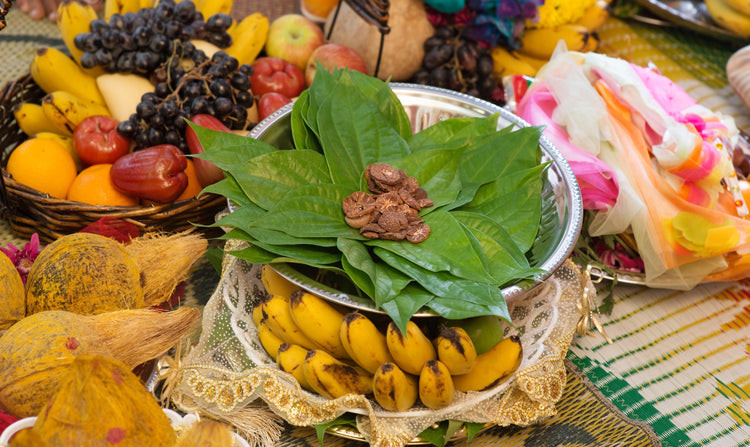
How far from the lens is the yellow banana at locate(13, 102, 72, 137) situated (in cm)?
120

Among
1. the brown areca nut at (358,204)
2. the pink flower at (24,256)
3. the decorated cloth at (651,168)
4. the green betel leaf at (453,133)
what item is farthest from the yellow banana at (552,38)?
the pink flower at (24,256)

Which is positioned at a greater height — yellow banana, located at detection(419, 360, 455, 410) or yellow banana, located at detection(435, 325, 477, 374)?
yellow banana, located at detection(435, 325, 477, 374)

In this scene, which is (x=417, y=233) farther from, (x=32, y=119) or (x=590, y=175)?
(x=32, y=119)

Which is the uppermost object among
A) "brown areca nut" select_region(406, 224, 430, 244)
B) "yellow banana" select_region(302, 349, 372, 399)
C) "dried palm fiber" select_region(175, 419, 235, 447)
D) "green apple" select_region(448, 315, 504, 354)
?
"dried palm fiber" select_region(175, 419, 235, 447)

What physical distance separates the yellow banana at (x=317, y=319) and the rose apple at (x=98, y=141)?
56 centimetres

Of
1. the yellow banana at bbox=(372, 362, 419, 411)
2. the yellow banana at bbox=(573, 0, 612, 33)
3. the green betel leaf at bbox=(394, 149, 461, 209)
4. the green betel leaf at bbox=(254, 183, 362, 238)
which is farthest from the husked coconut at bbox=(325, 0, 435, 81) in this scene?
the yellow banana at bbox=(372, 362, 419, 411)

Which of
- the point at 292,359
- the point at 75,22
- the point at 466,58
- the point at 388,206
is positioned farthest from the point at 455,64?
the point at 292,359

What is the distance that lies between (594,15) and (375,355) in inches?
49.7

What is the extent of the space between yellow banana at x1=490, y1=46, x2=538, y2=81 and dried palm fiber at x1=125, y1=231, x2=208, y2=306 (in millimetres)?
971

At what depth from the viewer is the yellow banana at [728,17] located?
5.42ft

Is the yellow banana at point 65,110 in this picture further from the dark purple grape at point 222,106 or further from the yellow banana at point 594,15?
the yellow banana at point 594,15

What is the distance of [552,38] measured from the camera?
5.17 feet

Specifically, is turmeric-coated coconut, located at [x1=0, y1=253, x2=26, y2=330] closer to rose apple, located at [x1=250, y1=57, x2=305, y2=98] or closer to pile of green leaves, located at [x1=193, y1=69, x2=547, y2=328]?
pile of green leaves, located at [x1=193, y1=69, x2=547, y2=328]

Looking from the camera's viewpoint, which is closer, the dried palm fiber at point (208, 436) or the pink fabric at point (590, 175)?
the dried palm fiber at point (208, 436)
